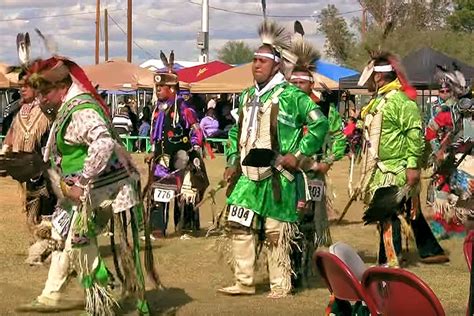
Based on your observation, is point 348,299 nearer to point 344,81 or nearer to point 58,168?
point 58,168

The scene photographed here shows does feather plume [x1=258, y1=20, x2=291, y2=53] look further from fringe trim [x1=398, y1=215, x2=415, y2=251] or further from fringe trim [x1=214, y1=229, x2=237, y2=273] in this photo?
fringe trim [x1=398, y1=215, x2=415, y2=251]

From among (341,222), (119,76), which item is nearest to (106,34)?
(119,76)

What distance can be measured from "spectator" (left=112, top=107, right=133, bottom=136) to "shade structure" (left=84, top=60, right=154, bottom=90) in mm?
762

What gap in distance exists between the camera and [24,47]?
6953mm

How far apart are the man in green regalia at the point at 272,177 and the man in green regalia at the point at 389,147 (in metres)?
1.01

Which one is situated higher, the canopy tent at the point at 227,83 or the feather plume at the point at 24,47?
the feather plume at the point at 24,47

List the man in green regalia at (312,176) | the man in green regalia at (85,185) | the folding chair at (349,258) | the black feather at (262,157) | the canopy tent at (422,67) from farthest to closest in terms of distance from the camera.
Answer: the canopy tent at (422,67) < the man in green regalia at (312,176) < the black feather at (262,157) < the man in green regalia at (85,185) < the folding chair at (349,258)

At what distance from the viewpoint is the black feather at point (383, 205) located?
24.7ft

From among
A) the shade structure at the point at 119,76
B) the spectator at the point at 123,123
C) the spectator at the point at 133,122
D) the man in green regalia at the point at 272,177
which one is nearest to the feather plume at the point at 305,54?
the man in green regalia at the point at 272,177

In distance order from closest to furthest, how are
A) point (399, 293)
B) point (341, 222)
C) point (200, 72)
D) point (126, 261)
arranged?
point (399, 293)
point (126, 261)
point (341, 222)
point (200, 72)

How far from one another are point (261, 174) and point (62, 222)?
1.50 meters

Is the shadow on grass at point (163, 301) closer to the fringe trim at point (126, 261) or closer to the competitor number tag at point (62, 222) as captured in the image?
the fringe trim at point (126, 261)

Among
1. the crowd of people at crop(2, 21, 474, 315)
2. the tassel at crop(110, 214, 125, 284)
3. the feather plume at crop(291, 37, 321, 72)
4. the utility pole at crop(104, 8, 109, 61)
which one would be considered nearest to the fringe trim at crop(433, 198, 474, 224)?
the crowd of people at crop(2, 21, 474, 315)

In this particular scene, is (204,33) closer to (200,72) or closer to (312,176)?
(200,72)
